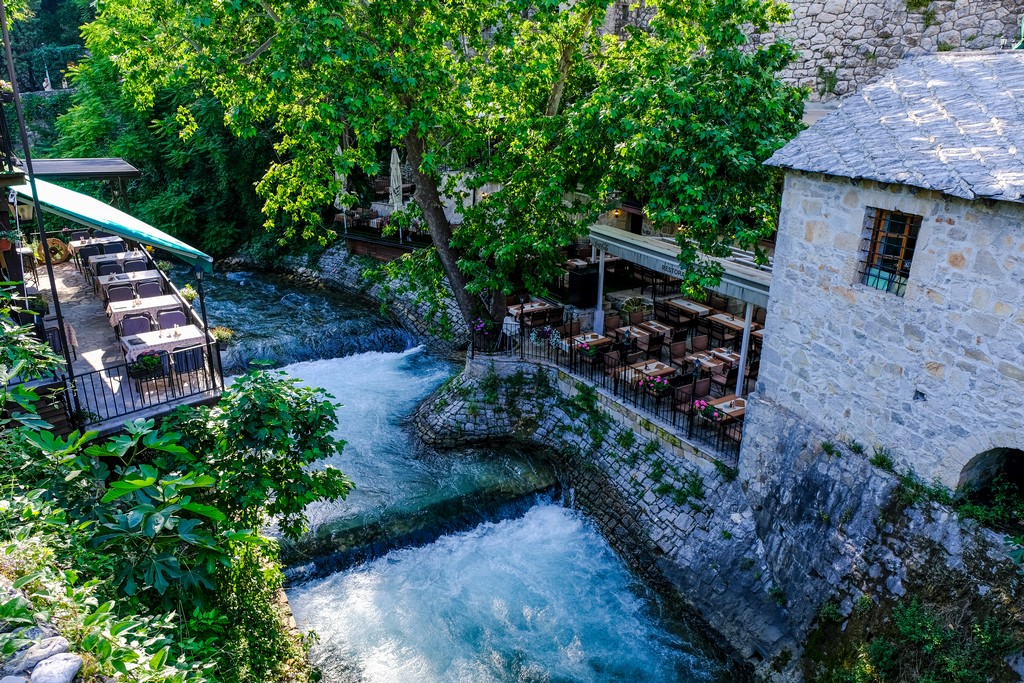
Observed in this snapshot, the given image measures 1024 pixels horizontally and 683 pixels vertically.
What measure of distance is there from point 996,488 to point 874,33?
9621 mm

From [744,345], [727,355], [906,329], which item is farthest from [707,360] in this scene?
[906,329]

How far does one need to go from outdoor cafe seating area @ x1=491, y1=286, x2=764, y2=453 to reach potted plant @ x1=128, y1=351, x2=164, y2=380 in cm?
695

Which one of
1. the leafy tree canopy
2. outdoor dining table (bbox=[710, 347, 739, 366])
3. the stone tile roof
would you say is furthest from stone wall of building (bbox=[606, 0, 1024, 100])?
outdoor dining table (bbox=[710, 347, 739, 366])

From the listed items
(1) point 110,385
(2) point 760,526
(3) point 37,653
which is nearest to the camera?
(3) point 37,653

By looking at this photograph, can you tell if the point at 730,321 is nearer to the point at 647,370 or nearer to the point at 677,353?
the point at 677,353

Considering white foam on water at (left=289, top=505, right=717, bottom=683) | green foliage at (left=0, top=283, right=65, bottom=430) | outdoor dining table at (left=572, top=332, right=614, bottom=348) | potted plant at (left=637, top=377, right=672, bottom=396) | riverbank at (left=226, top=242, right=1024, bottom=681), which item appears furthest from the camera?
outdoor dining table at (left=572, top=332, right=614, bottom=348)

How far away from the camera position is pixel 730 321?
16.5 meters

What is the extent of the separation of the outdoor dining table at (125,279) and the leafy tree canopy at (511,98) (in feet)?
9.49

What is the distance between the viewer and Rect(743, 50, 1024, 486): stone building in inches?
323

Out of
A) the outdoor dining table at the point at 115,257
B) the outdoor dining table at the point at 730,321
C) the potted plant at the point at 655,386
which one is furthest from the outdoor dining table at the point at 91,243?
the outdoor dining table at the point at 730,321

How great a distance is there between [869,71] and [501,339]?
927 cm

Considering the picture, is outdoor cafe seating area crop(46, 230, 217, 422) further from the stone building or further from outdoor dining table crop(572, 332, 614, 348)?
the stone building

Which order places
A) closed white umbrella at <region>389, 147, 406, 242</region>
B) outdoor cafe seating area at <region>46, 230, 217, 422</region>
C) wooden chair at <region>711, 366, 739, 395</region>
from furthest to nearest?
closed white umbrella at <region>389, 147, 406, 242</region> < wooden chair at <region>711, 366, 739, 395</region> < outdoor cafe seating area at <region>46, 230, 217, 422</region>

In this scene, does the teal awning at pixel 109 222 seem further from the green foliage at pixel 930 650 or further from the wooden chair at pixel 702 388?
the green foliage at pixel 930 650
